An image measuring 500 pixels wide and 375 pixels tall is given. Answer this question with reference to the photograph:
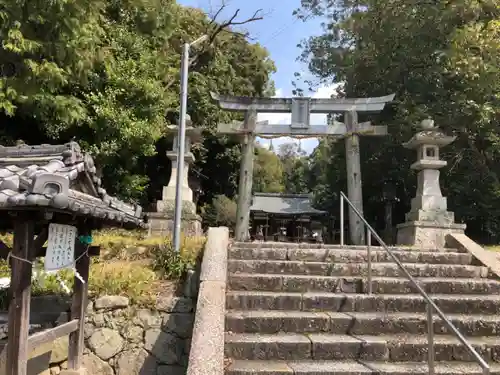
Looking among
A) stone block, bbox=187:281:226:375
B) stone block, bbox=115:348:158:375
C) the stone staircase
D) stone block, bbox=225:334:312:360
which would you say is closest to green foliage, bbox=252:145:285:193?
the stone staircase

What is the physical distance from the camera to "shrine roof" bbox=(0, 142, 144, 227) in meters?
3.08

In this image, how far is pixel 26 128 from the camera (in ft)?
40.3

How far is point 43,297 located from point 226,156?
16.3 m

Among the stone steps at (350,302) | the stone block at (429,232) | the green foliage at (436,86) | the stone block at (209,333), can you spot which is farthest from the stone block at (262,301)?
the green foliage at (436,86)

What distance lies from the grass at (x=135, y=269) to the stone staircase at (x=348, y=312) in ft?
2.63

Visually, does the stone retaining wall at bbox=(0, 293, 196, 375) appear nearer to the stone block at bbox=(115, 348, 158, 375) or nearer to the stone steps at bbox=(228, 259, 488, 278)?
Answer: the stone block at bbox=(115, 348, 158, 375)

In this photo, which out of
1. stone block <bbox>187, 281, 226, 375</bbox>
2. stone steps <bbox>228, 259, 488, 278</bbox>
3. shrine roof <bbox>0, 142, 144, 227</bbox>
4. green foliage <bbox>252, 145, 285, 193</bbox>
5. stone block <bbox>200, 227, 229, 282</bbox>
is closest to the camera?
shrine roof <bbox>0, 142, 144, 227</bbox>

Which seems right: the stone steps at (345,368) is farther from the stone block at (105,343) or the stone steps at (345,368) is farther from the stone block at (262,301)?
the stone block at (105,343)

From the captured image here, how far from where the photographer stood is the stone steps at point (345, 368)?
3.92 meters

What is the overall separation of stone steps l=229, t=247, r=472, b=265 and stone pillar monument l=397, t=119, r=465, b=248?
2.51m

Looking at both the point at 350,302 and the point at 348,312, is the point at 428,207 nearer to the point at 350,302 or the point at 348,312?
the point at 350,302

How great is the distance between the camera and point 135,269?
633cm

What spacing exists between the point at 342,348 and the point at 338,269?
179 centimetres

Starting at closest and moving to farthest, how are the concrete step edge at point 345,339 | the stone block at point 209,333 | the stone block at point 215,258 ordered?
1. the stone block at point 209,333
2. the concrete step edge at point 345,339
3. the stone block at point 215,258
